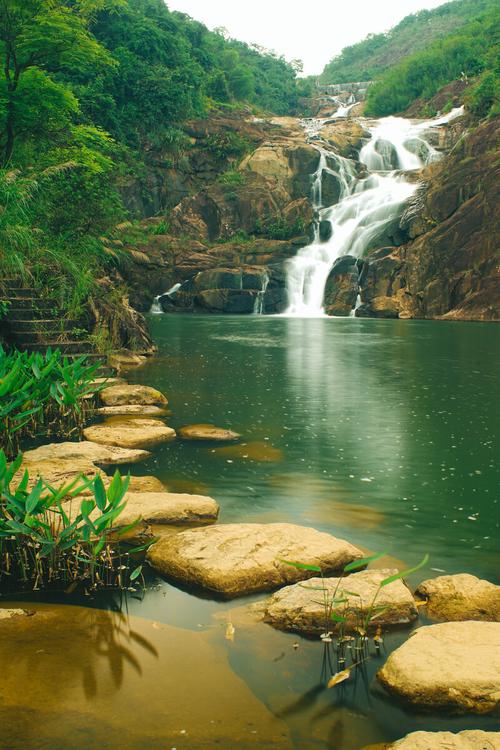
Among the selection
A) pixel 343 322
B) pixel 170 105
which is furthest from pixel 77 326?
pixel 170 105

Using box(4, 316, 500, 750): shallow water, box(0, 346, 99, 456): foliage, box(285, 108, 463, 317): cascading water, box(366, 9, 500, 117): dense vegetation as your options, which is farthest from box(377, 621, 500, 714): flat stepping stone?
box(366, 9, 500, 117): dense vegetation

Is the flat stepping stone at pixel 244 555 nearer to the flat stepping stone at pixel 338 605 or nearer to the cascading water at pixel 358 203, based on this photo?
the flat stepping stone at pixel 338 605

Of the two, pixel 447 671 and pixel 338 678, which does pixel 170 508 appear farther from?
pixel 447 671

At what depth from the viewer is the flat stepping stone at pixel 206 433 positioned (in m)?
8.15

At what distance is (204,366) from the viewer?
1476 centimetres


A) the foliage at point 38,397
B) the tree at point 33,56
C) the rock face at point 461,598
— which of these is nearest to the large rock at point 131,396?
the foliage at point 38,397

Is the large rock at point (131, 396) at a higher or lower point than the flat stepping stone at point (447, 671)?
higher

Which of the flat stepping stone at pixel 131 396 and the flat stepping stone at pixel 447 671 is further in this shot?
the flat stepping stone at pixel 131 396

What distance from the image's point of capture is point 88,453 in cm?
684

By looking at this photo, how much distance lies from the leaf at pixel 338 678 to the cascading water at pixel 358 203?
30.5m

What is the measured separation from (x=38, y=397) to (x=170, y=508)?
2.99m

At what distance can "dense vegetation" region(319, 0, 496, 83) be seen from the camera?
3280 inches

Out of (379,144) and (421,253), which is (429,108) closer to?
(379,144)

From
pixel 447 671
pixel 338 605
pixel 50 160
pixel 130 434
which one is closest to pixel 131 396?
pixel 130 434
